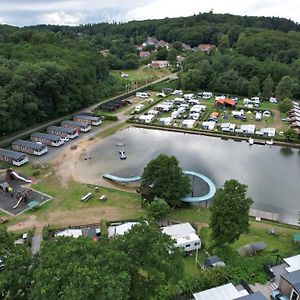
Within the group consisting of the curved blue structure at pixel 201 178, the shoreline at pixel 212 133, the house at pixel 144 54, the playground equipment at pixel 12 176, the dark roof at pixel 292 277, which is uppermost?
the house at pixel 144 54

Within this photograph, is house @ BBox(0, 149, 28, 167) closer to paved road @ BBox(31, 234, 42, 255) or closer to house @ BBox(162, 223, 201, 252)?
paved road @ BBox(31, 234, 42, 255)

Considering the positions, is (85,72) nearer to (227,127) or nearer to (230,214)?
(227,127)

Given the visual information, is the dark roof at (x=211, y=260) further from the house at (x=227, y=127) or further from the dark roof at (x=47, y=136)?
the house at (x=227, y=127)

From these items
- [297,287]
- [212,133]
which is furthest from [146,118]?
[297,287]

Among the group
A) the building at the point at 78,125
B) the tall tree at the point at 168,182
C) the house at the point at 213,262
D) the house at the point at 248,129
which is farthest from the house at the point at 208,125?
the house at the point at 213,262

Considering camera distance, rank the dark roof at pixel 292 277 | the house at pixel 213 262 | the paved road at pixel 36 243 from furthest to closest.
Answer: the paved road at pixel 36 243, the house at pixel 213 262, the dark roof at pixel 292 277

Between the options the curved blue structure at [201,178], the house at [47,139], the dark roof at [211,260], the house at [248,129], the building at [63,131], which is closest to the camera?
the dark roof at [211,260]

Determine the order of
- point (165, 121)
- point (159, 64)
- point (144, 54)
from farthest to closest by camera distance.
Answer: point (144, 54)
point (159, 64)
point (165, 121)
